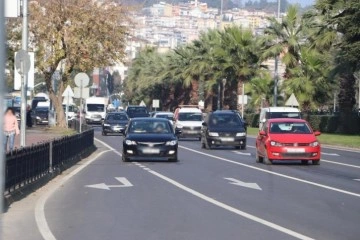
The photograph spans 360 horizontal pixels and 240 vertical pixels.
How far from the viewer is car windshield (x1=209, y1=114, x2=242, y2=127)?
4572 centimetres

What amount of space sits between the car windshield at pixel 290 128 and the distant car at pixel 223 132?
1076cm

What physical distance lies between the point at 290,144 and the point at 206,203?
44.7 ft

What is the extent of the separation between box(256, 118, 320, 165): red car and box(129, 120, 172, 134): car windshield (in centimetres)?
345

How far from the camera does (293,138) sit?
3238cm

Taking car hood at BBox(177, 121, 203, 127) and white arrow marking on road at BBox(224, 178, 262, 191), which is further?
car hood at BBox(177, 121, 203, 127)

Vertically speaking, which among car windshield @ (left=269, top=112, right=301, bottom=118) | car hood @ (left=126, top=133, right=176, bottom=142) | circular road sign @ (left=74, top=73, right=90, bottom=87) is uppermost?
circular road sign @ (left=74, top=73, right=90, bottom=87)

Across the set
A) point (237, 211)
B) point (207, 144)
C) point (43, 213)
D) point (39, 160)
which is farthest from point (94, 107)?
point (43, 213)

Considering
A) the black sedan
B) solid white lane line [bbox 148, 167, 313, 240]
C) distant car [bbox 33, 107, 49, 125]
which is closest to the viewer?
solid white lane line [bbox 148, 167, 313, 240]

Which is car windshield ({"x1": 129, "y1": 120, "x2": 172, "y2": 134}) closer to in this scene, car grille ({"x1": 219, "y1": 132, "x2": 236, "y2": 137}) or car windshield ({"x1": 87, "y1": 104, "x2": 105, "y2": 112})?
car grille ({"x1": 219, "y1": 132, "x2": 236, "y2": 137})

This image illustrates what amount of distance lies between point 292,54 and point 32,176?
5043 cm

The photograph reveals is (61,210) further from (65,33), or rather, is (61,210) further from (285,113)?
(65,33)

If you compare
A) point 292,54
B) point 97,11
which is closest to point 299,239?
point 97,11

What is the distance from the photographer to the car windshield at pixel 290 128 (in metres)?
33.3

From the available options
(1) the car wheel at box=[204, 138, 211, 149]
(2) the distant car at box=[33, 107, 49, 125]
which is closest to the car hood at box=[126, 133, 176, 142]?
(1) the car wheel at box=[204, 138, 211, 149]
